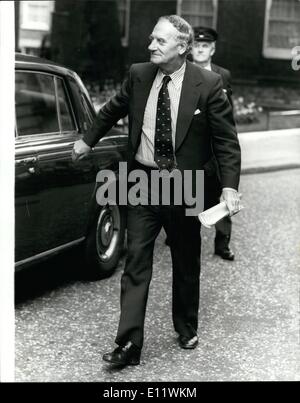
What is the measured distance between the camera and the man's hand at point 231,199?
4.99 meters

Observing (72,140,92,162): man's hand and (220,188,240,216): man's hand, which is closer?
(220,188,240,216): man's hand

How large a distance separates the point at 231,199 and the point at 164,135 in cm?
54

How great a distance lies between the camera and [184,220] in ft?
17.3

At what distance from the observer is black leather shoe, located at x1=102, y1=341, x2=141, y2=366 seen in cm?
502

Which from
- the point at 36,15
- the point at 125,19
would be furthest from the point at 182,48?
the point at 125,19

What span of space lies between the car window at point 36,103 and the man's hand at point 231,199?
5.84 ft

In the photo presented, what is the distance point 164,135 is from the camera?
16.6 feet

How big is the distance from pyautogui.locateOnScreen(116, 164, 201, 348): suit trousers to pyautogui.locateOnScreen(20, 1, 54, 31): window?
13652 millimetres

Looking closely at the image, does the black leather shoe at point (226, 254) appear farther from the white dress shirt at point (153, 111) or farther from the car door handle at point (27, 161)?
the white dress shirt at point (153, 111)

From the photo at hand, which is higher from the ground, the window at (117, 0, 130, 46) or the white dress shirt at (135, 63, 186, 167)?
the white dress shirt at (135, 63, 186, 167)

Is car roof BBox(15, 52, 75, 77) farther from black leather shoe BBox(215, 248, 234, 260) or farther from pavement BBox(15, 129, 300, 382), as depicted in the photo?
black leather shoe BBox(215, 248, 234, 260)

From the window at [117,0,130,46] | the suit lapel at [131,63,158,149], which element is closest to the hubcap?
the suit lapel at [131,63,158,149]

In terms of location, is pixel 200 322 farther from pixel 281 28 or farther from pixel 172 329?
pixel 281 28

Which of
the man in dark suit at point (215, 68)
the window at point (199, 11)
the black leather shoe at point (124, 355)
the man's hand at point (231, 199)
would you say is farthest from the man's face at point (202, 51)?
the window at point (199, 11)
